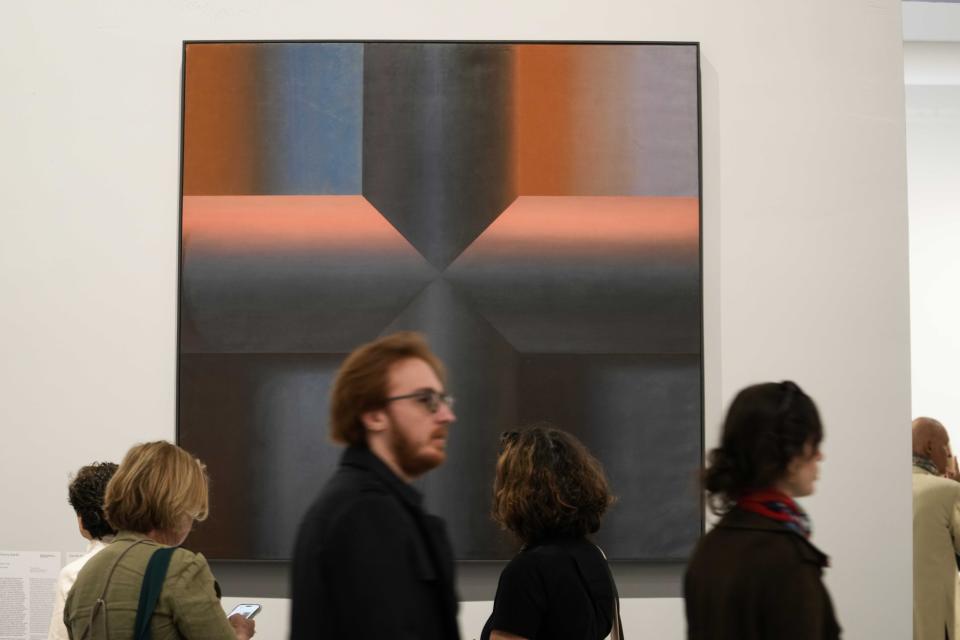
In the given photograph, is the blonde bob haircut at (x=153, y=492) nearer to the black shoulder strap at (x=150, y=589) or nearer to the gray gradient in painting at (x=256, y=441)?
the black shoulder strap at (x=150, y=589)

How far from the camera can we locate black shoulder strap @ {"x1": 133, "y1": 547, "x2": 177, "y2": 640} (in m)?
2.47

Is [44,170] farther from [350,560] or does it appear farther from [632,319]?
[350,560]

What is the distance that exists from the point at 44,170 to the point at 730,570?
3.47 meters

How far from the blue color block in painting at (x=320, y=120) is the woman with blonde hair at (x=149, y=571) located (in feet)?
5.87

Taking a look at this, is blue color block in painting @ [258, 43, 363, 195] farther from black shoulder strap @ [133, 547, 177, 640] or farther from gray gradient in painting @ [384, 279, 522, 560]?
black shoulder strap @ [133, 547, 177, 640]

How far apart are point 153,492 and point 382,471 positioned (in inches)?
40.1

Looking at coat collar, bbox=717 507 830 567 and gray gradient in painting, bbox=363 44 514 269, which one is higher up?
gray gradient in painting, bbox=363 44 514 269

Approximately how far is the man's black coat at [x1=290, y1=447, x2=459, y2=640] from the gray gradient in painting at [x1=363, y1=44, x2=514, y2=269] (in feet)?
8.02

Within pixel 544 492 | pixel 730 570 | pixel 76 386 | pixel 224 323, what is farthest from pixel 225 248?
pixel 730 570

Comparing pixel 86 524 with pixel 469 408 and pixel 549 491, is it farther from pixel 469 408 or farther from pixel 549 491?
pixel 469 408

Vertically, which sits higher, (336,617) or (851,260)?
(851,260)

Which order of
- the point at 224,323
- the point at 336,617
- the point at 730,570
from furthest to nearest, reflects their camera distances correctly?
the point at 224,323 → the point at 730,570 → the point at 336,617

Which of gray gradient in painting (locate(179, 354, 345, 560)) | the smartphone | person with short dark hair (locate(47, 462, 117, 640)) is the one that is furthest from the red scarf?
gray gradient in painting (locate(179, 354, 345, 560))

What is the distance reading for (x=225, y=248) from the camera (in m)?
4.20
